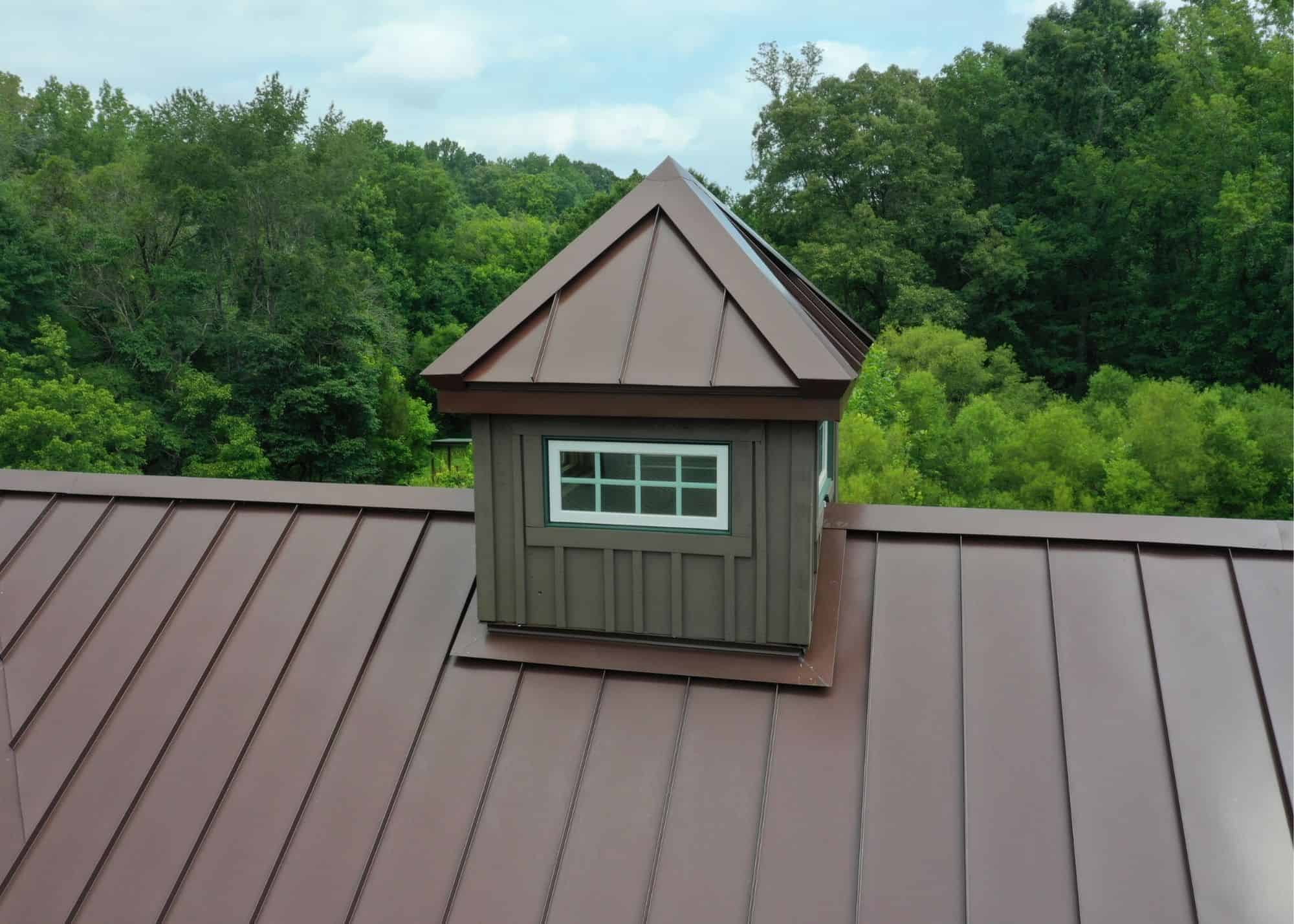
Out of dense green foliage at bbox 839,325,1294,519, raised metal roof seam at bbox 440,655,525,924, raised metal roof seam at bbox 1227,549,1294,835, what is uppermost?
raised metal roof seam at bbox 1227,549,1294,835

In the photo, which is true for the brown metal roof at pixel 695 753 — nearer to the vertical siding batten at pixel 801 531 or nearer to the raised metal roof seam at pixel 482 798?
the raised metal roof seam at pixel 482 798

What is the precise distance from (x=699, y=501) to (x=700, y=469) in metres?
0.13

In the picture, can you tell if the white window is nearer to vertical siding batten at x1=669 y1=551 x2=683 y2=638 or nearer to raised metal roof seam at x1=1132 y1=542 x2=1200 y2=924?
vertical siding batten at x1=669 y1=551 x2=683 y2=638

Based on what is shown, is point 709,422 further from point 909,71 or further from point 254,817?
point 909,71

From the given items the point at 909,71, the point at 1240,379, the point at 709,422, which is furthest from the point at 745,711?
the point at 909,71

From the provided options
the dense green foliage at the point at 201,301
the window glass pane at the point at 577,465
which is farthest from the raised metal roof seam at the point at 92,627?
the dense green foliage at the point at 201,301

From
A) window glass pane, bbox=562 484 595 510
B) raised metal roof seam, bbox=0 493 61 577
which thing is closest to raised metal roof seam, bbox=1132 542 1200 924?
window glass pane, bbox=562 484 595 510

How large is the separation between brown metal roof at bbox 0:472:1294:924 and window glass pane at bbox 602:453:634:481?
2.51ft

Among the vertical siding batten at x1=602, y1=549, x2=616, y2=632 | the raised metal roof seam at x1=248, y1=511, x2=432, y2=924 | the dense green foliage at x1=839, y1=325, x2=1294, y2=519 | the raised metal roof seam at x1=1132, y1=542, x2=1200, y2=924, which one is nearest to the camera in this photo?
the raised metal roof seam at x1=1132, y1=542, x2=1200, y2=924

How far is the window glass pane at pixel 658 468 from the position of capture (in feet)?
12.9

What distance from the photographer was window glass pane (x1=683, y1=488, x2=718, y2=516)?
12.7ft

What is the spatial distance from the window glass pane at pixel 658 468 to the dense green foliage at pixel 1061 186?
85.5ft

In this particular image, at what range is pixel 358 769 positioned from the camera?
3.77 m

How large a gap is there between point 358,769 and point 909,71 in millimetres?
35018
